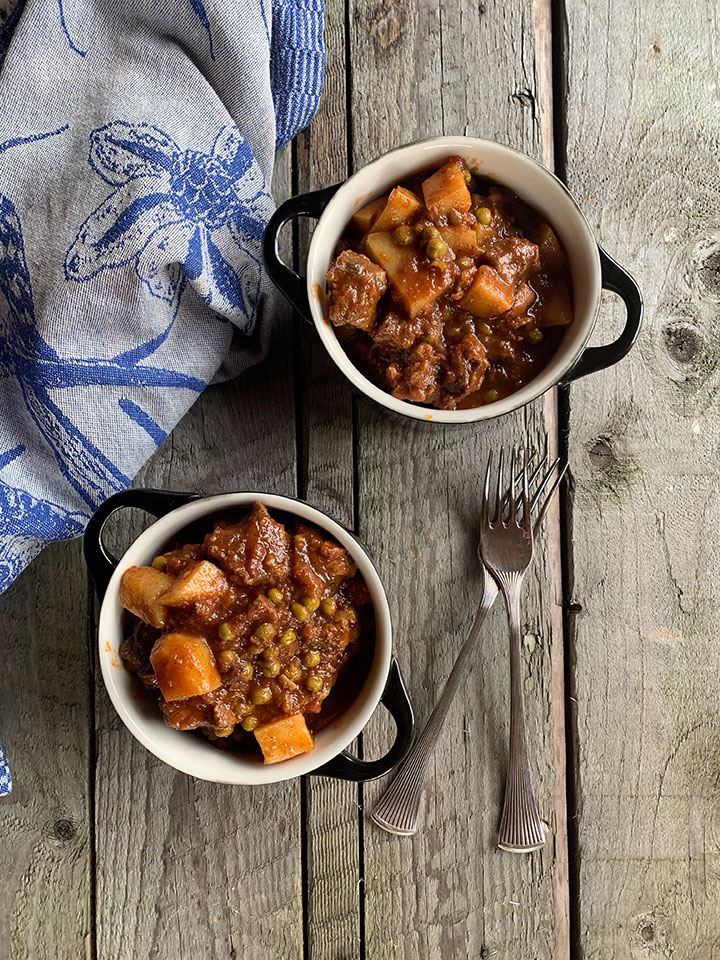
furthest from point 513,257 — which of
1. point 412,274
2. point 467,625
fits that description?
point 467,625

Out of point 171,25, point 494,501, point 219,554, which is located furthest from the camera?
point 494,501

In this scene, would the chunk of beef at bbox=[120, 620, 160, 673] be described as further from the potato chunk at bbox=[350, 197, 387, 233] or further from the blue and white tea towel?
the potato chunk at bbox=[350, 197, 387, 233]

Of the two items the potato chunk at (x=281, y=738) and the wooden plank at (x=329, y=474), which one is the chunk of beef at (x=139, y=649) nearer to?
the potato chunk at (x=281, y=738)

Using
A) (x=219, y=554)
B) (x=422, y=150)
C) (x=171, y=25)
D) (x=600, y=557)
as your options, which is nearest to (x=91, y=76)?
(x=171, y=25)

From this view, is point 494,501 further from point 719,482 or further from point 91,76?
point 91,76

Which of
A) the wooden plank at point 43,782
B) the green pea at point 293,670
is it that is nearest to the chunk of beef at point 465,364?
the green pea at point 293,670

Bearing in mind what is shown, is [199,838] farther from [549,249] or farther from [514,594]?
[549,249]
